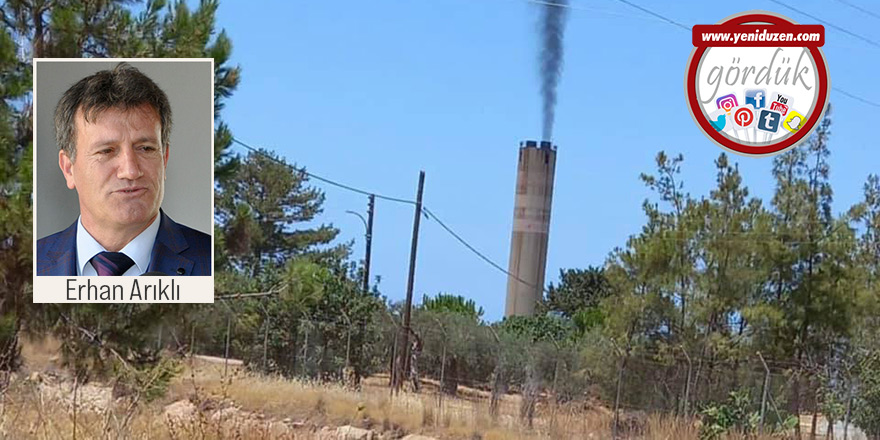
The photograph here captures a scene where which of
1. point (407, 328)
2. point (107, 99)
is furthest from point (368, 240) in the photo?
point (107, 99)

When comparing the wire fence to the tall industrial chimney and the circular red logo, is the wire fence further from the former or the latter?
the circular red logo

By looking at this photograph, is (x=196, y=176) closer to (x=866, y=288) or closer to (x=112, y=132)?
(x=112, y=132)

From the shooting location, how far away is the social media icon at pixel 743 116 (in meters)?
8.31

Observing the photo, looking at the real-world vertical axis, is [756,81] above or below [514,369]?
above

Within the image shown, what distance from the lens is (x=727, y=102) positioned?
27.4 feet

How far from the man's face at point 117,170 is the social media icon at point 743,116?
4.53 meters

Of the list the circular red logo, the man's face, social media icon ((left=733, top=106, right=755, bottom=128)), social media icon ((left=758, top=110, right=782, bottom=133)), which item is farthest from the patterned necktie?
social media icon ((left=758, top=110, right=782, bottom=133))

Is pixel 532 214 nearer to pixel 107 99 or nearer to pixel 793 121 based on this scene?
pixel 793 121

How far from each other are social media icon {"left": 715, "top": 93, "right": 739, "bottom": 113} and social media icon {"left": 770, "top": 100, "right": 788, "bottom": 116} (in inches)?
10.9

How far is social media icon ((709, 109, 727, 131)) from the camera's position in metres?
8.50

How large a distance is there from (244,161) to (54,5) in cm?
199

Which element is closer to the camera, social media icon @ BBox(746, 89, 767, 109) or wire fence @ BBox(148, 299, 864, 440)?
social media icon @ BBox(746, 89, 767, 109)

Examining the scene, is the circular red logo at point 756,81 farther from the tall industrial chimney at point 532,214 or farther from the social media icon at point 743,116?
the tall industrial chimney at point 532,214

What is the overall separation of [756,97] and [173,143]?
4.53 metres
